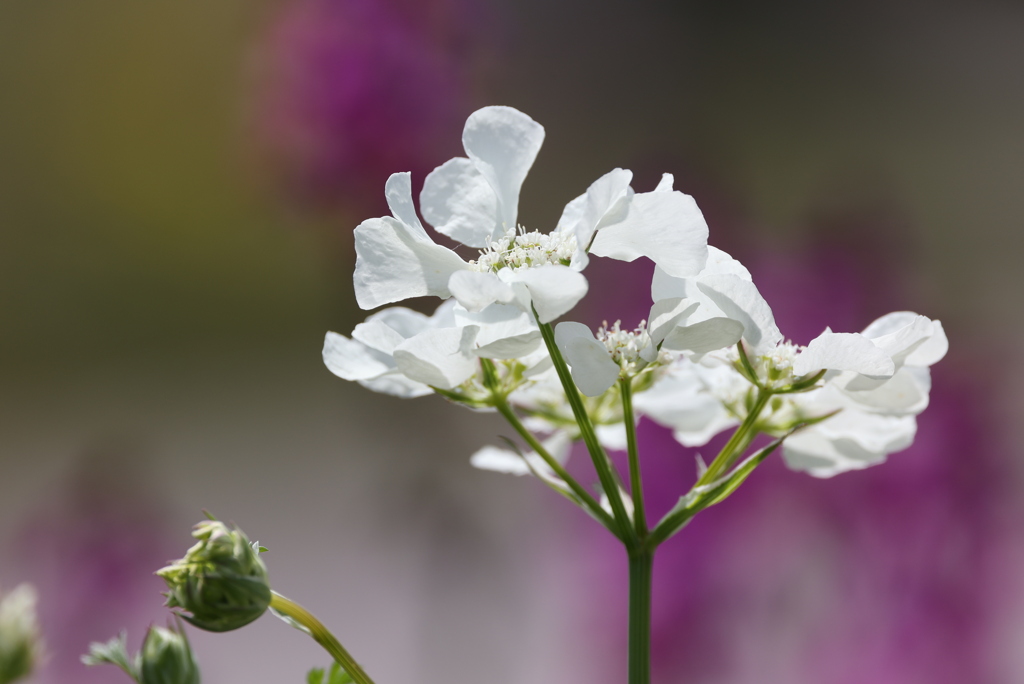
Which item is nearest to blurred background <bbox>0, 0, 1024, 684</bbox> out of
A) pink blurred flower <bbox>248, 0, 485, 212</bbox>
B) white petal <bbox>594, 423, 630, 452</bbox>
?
pink blurred flower <bbox>248, 0, 485, 212</bbox>

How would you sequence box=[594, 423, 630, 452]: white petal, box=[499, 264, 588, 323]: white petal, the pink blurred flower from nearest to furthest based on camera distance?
box=[499, 264, 588, 323]: white petal → box=[594, 423, 630, 452]: white petal → the pink blurred flower

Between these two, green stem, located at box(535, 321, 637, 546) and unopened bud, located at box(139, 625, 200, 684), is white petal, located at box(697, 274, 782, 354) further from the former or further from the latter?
unopened bud, located at box(139, 625, 200, 684)

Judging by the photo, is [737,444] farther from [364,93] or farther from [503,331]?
[364,93]

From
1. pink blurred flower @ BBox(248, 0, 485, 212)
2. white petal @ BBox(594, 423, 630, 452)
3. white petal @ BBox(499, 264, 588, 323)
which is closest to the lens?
white petal @ BBox(499, 264, 588, 323)

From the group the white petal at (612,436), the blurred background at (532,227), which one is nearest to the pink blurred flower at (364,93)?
the blurred background at (532,227)

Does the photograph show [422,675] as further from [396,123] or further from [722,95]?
[722,95]

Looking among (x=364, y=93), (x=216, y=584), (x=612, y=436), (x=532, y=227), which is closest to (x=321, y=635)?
(x=216, y=584)
